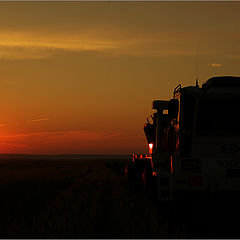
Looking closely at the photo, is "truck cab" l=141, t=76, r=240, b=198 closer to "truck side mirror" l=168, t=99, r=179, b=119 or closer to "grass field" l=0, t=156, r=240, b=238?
"truck side mirror" l=168, t=99, r=179, b=119

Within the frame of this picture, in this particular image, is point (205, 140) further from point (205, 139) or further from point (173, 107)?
point (173, 107)

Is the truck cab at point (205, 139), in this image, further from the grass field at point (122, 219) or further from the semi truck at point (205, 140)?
the grass field at point (122, 219)

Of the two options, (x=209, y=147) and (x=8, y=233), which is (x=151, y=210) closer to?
(x=209, y=147)

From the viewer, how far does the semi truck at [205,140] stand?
13.1 meters

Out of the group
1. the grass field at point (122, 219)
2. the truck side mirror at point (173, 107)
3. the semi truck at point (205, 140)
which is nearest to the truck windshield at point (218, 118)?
the semi truck at point (205, 140)

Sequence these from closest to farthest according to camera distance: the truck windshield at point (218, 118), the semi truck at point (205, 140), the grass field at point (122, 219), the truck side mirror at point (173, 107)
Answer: the grass field at point (122, 219)
the semi truck at point (205, 140)
the truck windshield at point (218, 118)
the truck side mirror at point (173, 107)

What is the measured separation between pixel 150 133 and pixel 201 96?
5.56 meters

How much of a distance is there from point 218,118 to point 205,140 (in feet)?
2.14

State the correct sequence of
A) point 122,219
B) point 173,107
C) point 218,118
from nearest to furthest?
point 122,219 → point 218,118 → point 173,107

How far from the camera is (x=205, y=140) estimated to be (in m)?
13.6

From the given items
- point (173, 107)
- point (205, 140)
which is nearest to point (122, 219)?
point (205, 140)

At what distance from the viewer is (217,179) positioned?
13.0m

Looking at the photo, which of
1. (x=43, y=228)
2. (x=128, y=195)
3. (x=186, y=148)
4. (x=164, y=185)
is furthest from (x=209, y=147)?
(x=128, y=195)

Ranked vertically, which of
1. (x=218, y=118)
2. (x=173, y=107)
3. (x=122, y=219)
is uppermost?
(x=173, y=107)
